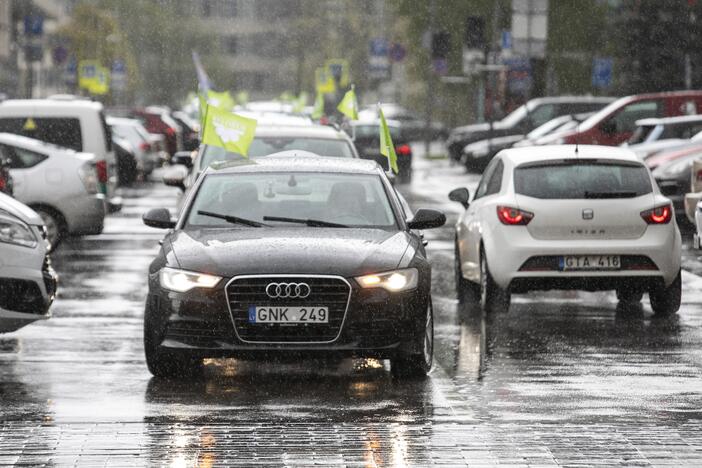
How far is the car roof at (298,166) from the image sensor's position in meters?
12.5

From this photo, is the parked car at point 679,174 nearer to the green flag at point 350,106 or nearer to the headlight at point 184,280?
the green flag at point 350,106

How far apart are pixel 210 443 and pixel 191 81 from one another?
12751cm

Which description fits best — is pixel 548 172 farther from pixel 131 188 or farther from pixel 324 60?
pixel 324 60

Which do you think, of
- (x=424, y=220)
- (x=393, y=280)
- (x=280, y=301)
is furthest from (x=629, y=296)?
(x=280, y=301)

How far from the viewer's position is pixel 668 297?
49.4 ft

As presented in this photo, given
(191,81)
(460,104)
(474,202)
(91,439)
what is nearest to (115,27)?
(460,104)

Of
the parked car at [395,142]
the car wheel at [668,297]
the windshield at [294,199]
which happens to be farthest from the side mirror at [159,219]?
the parked car at [395,142]

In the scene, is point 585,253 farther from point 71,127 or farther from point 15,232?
point 71,127

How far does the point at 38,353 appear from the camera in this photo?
1262cm

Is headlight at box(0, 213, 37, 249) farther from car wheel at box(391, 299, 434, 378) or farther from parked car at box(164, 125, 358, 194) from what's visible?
parked car at box(164, 125, 358, 194)

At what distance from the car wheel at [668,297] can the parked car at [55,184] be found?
28.9 feet

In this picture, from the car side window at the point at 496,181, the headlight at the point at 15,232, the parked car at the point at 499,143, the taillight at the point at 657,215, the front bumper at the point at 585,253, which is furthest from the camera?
the parked car at the point at 499,143

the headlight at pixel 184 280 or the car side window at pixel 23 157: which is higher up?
the headlight at pixel 184 280

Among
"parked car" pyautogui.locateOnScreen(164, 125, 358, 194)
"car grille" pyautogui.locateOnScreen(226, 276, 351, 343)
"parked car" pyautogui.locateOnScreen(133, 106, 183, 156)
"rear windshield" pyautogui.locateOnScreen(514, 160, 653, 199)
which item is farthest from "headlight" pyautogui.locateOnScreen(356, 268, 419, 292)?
"parked car" pyautogui.locateOnScreen(133, 106, 183, 156)
